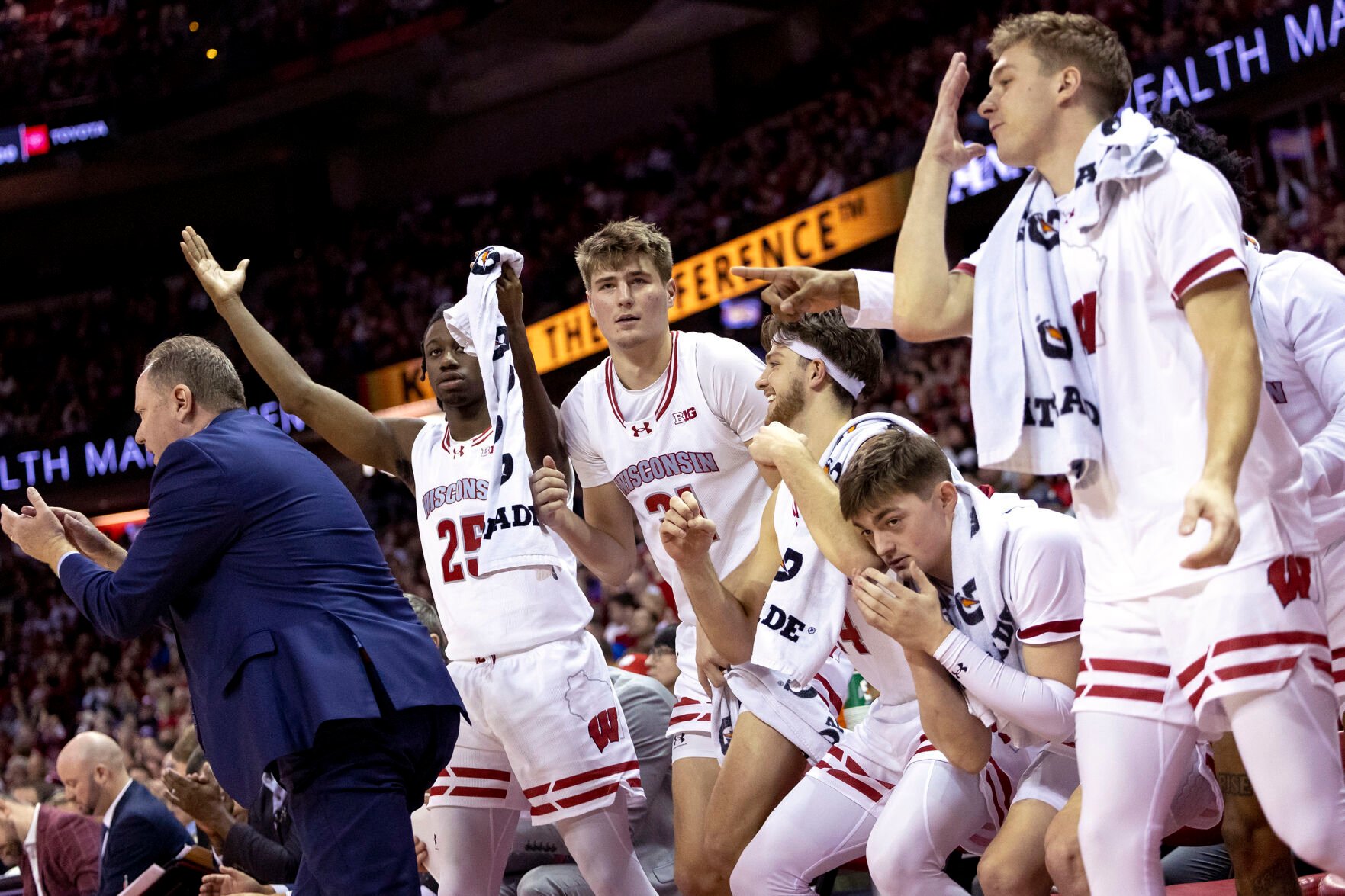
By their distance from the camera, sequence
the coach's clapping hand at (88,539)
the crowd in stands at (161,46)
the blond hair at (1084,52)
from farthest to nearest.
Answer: the crowd in stands at (161,46), the coach's clapping hand at (88,539), the blond hair at (1084,52)

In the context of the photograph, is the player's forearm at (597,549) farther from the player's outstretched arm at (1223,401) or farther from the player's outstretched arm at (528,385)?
the player's outstretched arm at (1223,401)

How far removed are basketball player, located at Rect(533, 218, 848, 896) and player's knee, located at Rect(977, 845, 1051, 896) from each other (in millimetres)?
1089

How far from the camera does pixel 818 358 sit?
415 cm

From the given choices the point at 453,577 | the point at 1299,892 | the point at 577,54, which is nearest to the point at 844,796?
the point at 1299,892

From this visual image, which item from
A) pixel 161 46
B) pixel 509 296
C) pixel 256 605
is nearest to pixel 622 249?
pixel 509 296

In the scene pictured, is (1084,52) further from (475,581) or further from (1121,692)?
(475,581)

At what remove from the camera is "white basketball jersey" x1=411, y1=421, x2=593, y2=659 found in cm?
454

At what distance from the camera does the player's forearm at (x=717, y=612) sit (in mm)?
3879

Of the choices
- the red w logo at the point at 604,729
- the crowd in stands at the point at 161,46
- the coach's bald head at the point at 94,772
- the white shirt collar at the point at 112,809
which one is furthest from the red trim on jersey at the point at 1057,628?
the crowd in stands at the point at 161,46

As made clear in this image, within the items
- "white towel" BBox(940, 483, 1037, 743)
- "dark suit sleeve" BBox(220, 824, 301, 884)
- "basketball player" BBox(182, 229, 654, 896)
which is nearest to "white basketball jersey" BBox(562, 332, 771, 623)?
"basketball player" BBox(182, 229, 654, 896)

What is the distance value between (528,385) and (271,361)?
37.3 inches

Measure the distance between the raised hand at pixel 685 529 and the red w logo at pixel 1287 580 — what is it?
158 cm

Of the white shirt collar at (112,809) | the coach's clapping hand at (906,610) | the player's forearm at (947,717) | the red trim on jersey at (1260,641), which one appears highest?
the coach's clapping hand at (906,610)

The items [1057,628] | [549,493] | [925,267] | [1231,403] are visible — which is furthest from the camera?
[549,493]
